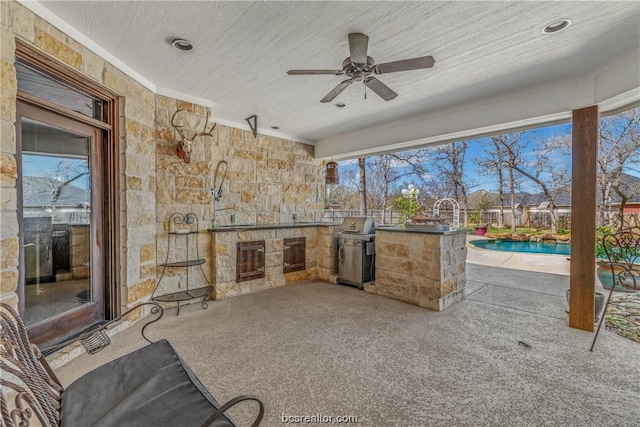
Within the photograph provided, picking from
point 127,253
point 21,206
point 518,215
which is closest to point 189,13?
point 21,206

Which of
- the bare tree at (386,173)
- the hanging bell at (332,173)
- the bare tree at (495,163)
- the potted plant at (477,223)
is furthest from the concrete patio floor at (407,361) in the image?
the bare tree at (495,163)

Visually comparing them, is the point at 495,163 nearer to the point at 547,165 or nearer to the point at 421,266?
the point at 547,165

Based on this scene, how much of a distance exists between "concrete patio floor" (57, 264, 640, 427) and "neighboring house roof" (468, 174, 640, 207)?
13.4 feet

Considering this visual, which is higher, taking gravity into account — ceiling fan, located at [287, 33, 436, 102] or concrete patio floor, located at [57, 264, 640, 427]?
ceiling fan, located at [287, 33, 436, 102]

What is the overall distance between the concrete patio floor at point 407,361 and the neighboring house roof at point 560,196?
407 centimetres

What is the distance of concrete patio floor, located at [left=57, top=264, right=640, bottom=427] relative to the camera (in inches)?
69.3

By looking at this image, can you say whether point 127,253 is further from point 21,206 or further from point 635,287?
point 635,287

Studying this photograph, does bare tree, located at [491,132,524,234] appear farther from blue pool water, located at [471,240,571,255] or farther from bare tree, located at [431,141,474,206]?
bare tree, located at [431,141,474,206]

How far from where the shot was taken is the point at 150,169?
3.32m

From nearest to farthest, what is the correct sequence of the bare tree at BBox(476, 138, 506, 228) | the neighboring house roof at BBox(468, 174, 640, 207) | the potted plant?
the neighboring house roof at BBox(468, 174, 640, 207) < the bare tree at BBox(476, 138, 506, 228) < the potted plant

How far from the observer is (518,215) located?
9.76 meters

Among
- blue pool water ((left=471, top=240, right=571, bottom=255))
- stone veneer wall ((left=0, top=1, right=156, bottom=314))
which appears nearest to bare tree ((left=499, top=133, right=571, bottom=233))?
blue pool water ((left=471, top=240, right=571, bottom=255))

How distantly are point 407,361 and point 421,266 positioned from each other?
61.1 inches

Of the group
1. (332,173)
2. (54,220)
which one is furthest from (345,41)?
(332,173)
